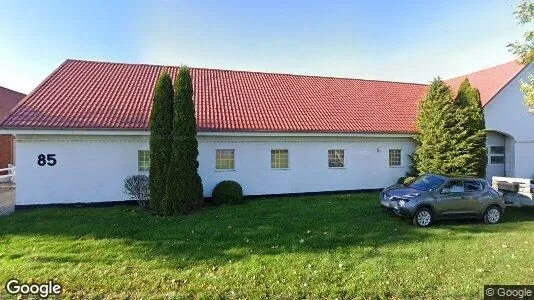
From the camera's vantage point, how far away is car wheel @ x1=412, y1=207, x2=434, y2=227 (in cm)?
986

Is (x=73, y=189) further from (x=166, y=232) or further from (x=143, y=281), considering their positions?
(x=143, y=281)

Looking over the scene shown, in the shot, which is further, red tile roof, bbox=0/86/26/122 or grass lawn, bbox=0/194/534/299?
red tile roof, bbox=0/86/26/122

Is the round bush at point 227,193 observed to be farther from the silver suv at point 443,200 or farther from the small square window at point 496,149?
the small square window at point 496,149

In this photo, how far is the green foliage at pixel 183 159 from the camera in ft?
36.1

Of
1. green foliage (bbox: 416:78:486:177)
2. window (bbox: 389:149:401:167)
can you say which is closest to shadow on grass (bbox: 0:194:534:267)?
green foliage (bbox: 416:78:486:177)

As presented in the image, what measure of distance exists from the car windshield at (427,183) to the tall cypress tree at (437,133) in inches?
170

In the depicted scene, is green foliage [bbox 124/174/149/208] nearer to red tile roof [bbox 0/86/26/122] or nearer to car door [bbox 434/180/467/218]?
car door [bbox 434/180/467/218]

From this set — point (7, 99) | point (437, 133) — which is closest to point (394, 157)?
point (437, 133)

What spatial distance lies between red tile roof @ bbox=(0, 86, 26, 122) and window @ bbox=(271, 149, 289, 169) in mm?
23265

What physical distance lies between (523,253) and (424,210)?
2.87m

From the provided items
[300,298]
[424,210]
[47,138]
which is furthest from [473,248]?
[47,138]

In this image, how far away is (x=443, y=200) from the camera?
33.1ft

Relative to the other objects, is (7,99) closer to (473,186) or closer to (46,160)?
(46,160)

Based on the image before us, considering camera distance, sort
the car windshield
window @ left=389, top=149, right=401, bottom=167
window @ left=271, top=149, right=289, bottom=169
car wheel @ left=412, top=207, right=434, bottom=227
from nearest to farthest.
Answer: car wheel @ left=412, top=207, right=434, bottom=227 < the car windshield < window @ left=271, top=149, right=289, bottom=169 < window @ left=389, top=149, right=401, bottom=167
